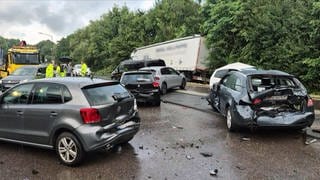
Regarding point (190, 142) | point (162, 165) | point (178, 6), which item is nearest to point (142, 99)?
point (190, 142)

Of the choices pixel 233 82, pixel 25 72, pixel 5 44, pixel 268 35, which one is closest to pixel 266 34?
pixel 268 35

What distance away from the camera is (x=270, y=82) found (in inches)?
374

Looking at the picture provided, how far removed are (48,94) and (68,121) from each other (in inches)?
34.1

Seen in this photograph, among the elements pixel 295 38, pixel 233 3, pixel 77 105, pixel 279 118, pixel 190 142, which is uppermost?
pixel 233 3

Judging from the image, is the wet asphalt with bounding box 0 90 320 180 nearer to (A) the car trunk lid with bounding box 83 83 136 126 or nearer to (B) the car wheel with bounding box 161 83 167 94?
(A) the car trunk lid with bounding box 83 83 136 126

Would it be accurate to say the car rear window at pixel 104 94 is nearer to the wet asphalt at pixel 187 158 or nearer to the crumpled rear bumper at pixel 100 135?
the crumpled rear bumper at pixel 100 135

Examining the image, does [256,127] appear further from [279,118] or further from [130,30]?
[130,30]

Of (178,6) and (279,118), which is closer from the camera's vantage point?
(279,118)

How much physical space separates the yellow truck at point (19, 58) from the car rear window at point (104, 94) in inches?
853

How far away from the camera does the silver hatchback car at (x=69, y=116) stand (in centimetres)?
645

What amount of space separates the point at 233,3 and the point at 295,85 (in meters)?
16.5

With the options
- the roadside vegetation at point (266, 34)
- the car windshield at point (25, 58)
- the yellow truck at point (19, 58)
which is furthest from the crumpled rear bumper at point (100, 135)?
the car windshield at point (25, 58)

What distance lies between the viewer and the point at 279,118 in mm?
8438

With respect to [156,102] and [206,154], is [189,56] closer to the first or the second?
[156,102]
